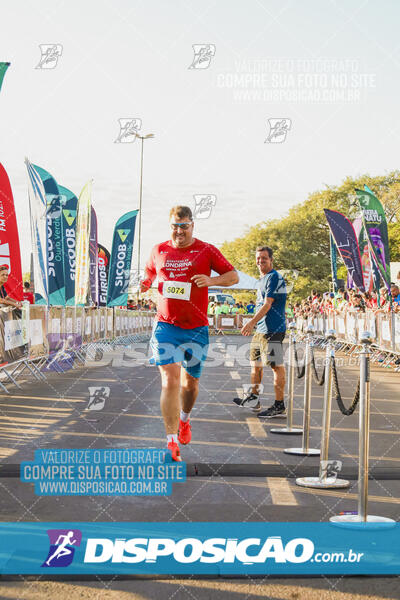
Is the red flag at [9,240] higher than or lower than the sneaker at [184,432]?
higher

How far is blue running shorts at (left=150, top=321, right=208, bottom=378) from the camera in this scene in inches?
252

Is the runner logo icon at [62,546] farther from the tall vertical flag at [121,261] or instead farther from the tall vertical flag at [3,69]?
the tall vertical flag at [121,261]

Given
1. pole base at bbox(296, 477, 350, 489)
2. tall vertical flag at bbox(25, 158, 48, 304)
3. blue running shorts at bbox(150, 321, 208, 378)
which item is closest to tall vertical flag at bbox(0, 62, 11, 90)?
tall vertical flag at bbox(25, 158, 48, 304)

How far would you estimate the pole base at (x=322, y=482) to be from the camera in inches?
222

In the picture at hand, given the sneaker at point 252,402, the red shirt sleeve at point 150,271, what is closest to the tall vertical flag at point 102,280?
the sneaker at point 252,402

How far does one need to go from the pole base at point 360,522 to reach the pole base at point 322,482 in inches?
34.5

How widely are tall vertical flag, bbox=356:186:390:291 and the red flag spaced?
10268 mm

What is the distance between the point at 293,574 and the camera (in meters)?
3.74

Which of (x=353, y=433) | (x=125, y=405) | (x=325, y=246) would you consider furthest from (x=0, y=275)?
(x=325, y=246)

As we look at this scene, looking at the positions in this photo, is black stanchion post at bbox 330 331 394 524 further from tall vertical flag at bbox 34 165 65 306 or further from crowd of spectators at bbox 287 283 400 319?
crowd of spectators at bbox 287 283 400 319

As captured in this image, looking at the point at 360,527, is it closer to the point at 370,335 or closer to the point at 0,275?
the point at 370,335

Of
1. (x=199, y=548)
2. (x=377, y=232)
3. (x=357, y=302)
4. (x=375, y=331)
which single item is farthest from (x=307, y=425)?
(x=357, y=302)

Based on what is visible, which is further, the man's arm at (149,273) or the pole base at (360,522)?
the man's arm at (149,273)

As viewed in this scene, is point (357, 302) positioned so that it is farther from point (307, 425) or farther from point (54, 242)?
point (307, 425)
